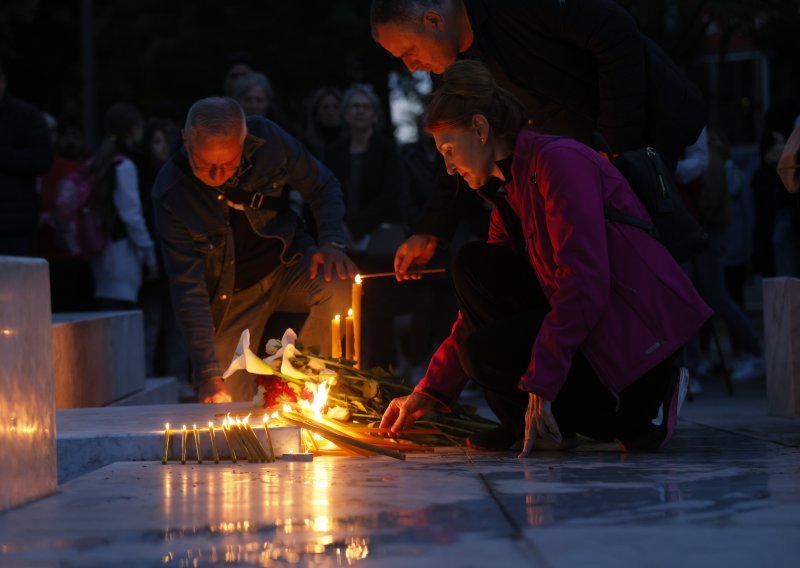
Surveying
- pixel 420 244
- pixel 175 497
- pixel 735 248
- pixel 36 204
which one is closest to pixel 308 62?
pixel 735 248

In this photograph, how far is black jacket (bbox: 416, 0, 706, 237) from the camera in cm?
507

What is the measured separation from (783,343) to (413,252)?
86.3 inches

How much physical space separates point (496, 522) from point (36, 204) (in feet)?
22.2

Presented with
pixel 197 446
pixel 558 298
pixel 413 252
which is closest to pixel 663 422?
pixel 558 298

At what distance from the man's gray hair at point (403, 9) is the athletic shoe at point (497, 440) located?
4.92 ft

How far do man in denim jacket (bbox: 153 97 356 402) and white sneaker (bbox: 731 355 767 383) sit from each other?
440cm

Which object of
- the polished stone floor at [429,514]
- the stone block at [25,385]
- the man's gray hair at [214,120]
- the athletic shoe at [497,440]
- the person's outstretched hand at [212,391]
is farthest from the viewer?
the person's outstretched hand at [212,391]

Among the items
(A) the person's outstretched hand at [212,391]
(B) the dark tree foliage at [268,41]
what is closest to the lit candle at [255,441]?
(A) the person's outstretched hand at [212,391]

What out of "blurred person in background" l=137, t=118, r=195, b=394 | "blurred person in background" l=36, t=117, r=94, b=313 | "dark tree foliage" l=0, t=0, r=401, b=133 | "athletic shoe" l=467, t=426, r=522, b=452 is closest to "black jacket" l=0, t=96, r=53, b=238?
"blurred person in background" l=36, t=117, r=94, b=313

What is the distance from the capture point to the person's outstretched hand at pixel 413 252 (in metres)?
5.44

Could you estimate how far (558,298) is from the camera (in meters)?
4.41

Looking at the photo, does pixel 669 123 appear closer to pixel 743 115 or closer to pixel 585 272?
pixel 585 272

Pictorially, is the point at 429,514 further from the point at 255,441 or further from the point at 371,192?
the point at 371,192

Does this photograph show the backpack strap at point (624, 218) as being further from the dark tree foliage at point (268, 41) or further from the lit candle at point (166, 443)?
the dark tree foliage at point (268, 41)
